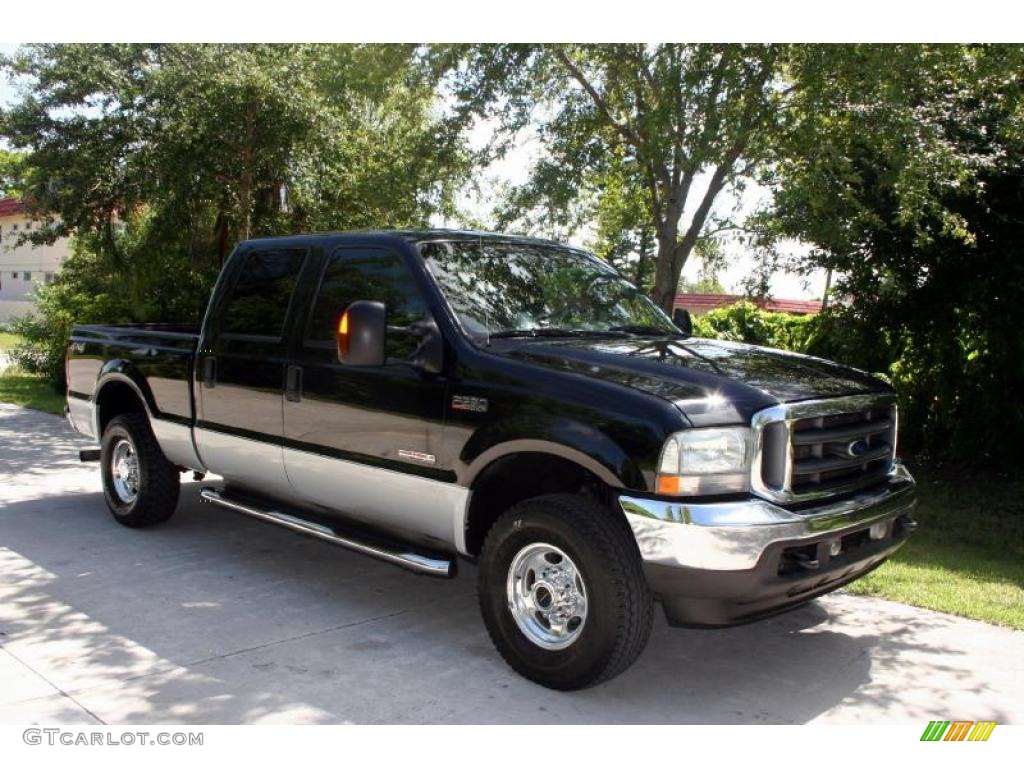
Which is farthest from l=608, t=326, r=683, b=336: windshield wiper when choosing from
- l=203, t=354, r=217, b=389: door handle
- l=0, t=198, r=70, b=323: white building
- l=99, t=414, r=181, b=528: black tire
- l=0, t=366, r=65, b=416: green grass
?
l=0, t=198, r=70, b=323: white building

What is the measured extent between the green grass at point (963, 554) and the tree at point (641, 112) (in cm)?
329

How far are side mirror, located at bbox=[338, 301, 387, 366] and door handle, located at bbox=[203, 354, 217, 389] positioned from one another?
187 centimetres

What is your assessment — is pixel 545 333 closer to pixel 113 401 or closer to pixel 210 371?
pixel 210 371

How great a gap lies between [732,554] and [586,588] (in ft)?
2.11

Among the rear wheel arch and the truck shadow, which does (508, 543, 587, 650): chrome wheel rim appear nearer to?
the truck shadow

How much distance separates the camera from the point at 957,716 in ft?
13.5

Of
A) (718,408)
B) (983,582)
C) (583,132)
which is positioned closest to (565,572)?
(718,408)

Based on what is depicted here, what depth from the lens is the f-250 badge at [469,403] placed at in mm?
4504

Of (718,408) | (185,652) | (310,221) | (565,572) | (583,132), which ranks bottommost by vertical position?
(185,652)

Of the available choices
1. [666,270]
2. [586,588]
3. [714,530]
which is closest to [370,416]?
[586,588]

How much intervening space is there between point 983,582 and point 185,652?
16.2ft

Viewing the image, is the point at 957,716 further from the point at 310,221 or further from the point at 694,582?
the point at 310,221

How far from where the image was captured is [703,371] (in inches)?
168

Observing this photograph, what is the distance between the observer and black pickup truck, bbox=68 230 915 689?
3.92 m
